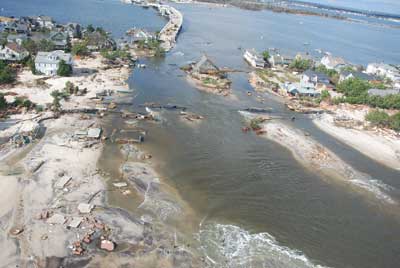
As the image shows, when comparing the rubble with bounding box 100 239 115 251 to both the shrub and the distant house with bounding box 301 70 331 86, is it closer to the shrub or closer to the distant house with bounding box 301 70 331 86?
the shrub

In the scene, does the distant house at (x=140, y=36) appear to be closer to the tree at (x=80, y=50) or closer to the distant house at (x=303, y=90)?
the tree at (x=80, y=50)

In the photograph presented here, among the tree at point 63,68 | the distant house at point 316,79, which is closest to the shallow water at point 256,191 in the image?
the tree at point 63,68

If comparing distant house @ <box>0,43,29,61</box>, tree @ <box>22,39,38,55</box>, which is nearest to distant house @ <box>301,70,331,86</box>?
tree @ <box>22,39,38,55</box>

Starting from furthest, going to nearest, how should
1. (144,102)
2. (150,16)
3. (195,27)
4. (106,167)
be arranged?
(150,16)
(195,27)
(144,102)
(106,167)

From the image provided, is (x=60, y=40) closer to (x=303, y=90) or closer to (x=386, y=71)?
(x=303, y=90)

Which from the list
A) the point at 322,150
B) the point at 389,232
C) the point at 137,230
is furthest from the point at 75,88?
the point at 389,232

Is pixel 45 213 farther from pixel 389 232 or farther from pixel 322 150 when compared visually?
pixel 322 150
